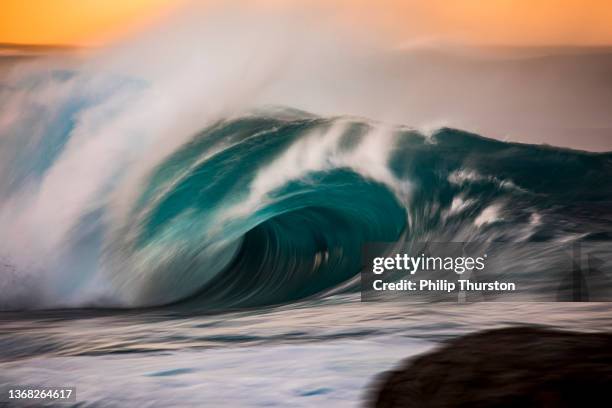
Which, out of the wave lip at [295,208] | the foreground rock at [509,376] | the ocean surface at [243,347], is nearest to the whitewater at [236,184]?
the wave lip at [295,208]

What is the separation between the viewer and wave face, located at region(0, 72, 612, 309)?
4.07 meters

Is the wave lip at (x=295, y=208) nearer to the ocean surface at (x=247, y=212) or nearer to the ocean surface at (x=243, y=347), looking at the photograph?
the ocean surface at (x=247, y=212)

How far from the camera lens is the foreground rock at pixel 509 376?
6.99 feet

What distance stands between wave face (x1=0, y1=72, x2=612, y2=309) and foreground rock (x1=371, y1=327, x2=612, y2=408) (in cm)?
129

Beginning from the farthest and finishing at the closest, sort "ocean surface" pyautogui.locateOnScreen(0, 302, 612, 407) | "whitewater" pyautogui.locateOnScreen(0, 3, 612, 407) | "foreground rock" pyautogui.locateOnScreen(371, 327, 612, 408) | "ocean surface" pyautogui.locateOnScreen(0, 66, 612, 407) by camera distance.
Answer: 1. "whitewater" pyautogui.locateOnScreen(0, 3, 612, 407)
2. "ocean surface" pyautogui.locateOnScreen(0, 66, 612, 407)
3. "ocean surface" pyautogui.locateOnScreen(0, 302, 612, 407)
4. "foreground rock" pyautogui.locateOnScreen(371, 327, 612, 408)

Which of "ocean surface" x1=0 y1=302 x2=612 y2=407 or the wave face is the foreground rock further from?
the wave face

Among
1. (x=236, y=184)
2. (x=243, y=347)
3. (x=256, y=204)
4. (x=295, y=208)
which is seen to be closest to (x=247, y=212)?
(x=256, y=204)

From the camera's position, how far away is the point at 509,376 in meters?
2.28

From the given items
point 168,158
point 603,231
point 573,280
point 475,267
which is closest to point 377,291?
point 475,267

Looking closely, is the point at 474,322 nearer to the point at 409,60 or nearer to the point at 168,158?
the point at 409,60

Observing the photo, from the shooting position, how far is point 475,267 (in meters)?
3.85

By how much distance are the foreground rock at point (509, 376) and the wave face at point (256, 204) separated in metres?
1.29

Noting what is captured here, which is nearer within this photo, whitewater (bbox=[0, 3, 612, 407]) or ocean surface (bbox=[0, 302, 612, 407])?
ocean surface (bbox=[0, 302, 612, 407])

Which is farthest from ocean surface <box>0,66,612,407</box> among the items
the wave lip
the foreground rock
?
the foreground rock
